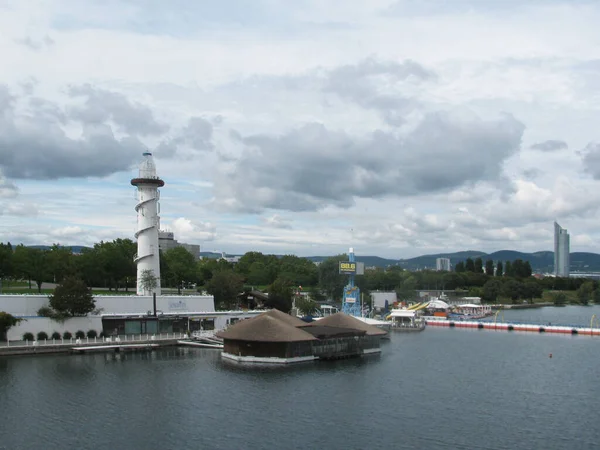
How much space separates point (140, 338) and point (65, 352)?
29.2 feet

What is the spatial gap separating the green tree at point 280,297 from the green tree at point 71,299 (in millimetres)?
32857

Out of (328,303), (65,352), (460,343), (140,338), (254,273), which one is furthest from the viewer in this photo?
(254,273)

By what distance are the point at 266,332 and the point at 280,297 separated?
37924 millimetres

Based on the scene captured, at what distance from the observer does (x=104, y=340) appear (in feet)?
211

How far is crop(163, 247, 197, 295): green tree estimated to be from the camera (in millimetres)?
114500

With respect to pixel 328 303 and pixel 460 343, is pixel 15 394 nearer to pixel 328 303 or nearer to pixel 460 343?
pixel 460 343

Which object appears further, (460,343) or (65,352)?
(460,343)

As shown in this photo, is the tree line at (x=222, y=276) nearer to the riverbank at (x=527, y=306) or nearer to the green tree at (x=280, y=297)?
the green tree at (x=280, y=297)

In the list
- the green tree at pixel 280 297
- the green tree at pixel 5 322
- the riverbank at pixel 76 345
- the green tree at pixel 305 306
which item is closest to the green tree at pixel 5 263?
the green tree at pixel 5 322

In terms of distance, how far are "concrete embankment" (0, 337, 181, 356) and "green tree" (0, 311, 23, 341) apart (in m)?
2.06

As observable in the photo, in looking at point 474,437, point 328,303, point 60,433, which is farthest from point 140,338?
point 328,303

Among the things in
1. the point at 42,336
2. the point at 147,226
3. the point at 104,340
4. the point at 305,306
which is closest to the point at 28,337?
the point at 42,336

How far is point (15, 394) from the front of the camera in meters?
41.8

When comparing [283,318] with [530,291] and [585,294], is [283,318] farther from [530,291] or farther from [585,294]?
[585,294]
